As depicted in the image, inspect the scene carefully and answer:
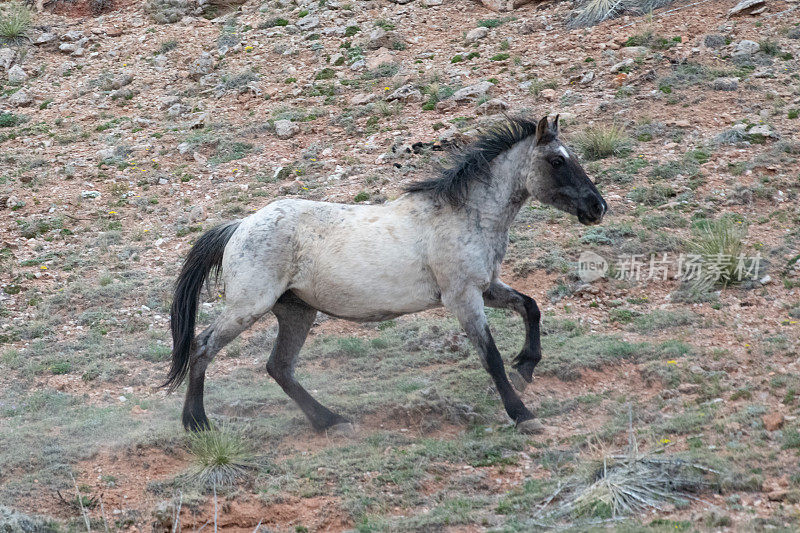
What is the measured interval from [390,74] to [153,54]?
559 centimetres

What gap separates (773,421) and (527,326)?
2160 mm

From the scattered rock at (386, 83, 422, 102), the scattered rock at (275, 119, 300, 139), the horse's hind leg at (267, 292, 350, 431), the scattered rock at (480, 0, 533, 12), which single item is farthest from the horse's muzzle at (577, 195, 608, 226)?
the scattered rock at (480, 0, 533, 12)

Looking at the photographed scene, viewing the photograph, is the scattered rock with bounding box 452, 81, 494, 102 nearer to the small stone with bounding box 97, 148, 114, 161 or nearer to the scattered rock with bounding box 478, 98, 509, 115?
the scattered rock with bounding box 478, 98, 509, 115

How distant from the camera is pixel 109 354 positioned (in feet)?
28.3

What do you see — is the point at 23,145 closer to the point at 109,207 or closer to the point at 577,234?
the point at 109,207

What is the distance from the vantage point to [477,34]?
15523 millimetres

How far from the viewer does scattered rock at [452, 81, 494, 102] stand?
1360 cm

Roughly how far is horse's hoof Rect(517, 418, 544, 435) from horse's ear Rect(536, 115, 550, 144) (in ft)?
7.63

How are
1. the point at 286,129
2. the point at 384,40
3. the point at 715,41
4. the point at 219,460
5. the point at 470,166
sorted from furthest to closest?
the point at 384,40, the point at 286,129, the point at 715,41, the point at 470,166, the point at 219,460

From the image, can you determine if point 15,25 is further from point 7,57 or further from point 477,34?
point 477,34

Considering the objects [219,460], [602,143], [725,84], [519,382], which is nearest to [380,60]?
[602,143]

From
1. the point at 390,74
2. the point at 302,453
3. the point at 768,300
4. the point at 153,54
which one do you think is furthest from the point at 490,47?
the point at 302,453

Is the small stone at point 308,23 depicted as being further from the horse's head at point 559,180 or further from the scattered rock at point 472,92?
the horse's head at point 559,180

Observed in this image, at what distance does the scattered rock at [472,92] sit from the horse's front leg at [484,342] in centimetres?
765
